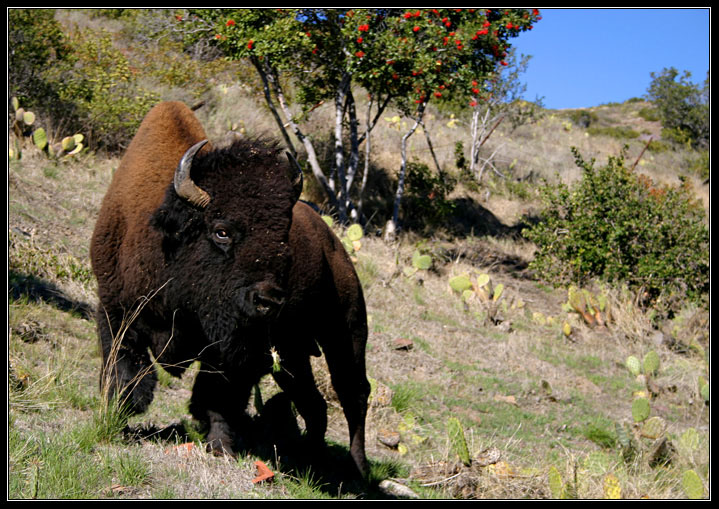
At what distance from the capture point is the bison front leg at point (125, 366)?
191 inches

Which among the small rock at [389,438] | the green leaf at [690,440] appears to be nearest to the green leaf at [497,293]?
the green leaf at [690,440]

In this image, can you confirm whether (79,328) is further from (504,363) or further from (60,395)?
(504,363)

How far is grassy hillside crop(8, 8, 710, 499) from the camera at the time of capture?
446 cm

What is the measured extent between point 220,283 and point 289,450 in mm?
2051

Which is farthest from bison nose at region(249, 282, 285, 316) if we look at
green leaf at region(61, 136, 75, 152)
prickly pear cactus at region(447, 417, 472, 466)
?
green leaf at region(61, 136, 75, 152)

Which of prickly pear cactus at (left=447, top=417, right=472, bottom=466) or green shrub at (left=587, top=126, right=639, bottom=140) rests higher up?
green shrub at (left=587, top=126, right=639, bottom=140)

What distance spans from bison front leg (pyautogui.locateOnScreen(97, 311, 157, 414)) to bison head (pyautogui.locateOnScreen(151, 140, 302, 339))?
651 millimetres

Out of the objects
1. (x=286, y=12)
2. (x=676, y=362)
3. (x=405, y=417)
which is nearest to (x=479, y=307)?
(x=676, y=362)

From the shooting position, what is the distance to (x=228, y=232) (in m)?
4.39

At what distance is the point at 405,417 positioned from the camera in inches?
298

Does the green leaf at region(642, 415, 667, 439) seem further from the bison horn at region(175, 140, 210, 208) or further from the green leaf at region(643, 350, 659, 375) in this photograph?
the bison horn at region(175, 140, 210, 208)

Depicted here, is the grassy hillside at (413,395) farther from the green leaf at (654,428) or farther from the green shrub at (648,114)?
the green shrub at (648,114)

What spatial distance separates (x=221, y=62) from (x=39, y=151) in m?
8.30

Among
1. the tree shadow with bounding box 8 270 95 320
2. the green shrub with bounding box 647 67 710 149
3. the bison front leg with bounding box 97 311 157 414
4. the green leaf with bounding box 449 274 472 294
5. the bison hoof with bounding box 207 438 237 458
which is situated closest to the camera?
the bison hoof with bounding box 207 438 237 458
